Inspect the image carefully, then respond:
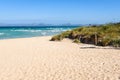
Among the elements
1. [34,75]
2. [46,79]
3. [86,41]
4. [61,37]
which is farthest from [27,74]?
[61,37]

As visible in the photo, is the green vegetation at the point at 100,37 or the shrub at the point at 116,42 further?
the green vegetation at the point at 100,37

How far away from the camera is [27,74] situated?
36.0 feet

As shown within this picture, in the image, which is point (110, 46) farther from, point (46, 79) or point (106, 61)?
point (46, 79)

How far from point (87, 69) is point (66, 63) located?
6.40 ft

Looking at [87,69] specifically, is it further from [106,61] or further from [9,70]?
[9,70]

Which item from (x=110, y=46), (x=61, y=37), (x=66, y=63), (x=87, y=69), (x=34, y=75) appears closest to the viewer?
(x=34, y=75)

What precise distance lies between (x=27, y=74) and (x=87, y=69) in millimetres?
2559

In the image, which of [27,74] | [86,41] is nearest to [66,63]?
[27,74]

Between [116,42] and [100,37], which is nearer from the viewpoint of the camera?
[116,42]

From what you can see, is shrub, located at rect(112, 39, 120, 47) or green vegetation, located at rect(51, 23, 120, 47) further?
green vegetation, located at rect(51, 23, 120, 47)

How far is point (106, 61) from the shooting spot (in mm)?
13359

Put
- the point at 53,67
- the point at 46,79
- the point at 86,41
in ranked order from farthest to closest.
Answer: the point at 86,41 < the point at 53,67 < the point at 46,79

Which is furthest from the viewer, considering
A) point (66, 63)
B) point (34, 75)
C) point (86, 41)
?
point (86, 41)

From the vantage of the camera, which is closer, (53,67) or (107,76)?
(107,76)
